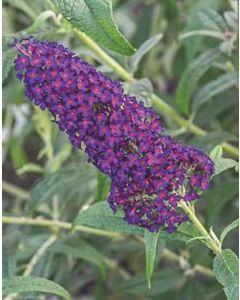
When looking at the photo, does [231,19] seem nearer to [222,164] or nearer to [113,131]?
[222,164]

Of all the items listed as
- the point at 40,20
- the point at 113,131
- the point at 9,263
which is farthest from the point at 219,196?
the point at 113,131

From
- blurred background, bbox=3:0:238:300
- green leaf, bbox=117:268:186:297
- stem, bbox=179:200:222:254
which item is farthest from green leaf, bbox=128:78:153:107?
green leaf, bbox=117:268:186:297

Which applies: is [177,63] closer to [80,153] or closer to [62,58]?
[80,153]

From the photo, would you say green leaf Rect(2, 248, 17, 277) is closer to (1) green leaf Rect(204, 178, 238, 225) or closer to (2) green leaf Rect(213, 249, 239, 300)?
(1) green leaf Rect(204, 178, 238, 225)

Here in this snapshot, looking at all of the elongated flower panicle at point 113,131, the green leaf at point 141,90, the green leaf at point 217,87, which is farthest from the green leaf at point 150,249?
the green leaf at point 217,87

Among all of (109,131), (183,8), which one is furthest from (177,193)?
(183,8)

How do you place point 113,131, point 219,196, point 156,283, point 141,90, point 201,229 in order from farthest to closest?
point 156,283, point 219,196, point 141,90, point 201,229, point 113,131
